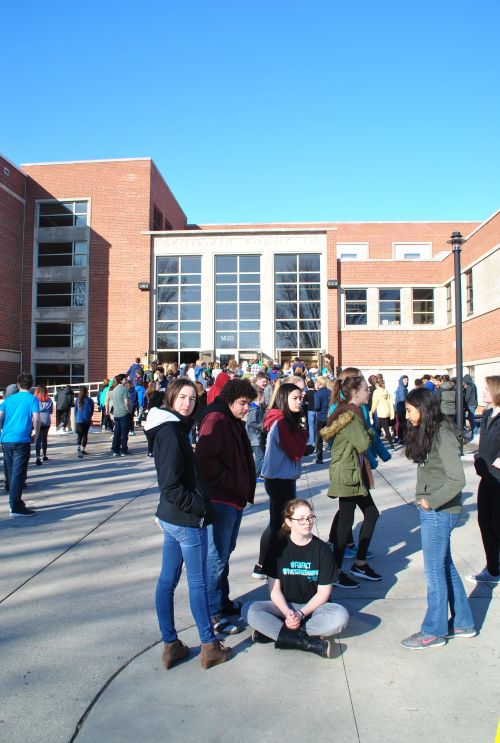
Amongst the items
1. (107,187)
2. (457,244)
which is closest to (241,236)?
(107,187)

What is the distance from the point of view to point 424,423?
12.5 ft

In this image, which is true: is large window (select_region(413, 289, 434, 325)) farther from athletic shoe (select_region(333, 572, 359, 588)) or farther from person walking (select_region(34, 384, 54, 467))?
athletic shoe (select_region(333, 572, 359, 588))

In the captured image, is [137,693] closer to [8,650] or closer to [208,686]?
[208,686]

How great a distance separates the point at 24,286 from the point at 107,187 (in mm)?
6583

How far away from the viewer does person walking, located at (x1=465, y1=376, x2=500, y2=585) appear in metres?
4.93

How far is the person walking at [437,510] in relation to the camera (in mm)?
3709

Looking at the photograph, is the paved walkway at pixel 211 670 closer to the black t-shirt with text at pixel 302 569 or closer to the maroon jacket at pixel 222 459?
the black t-shirt with text at pixel 302 569

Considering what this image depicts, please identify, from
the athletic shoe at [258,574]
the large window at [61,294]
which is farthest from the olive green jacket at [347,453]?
the large window at [61,294]

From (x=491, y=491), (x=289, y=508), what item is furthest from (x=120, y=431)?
(x=289, y=508)

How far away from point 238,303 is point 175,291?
3.14 m

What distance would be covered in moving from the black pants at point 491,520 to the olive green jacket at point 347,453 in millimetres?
1068

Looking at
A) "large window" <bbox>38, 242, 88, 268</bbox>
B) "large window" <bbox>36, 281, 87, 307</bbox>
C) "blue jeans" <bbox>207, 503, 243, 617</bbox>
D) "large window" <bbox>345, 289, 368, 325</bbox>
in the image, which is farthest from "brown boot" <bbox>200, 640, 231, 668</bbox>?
"large window" <bbox>38, 242, 88, 268</bbox>

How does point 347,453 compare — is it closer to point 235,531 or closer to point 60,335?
point 235,531

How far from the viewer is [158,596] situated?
348 centimetres
